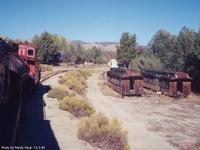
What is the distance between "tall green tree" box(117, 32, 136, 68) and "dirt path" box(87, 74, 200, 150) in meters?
36.9

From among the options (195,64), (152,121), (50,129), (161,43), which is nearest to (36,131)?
(50,129)

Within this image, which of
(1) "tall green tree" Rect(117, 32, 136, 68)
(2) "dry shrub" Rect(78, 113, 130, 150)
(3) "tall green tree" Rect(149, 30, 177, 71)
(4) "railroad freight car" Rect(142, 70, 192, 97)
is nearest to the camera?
(2) "dry shrub" Rect(78, 113, 130, 150)

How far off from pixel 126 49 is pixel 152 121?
48.5m

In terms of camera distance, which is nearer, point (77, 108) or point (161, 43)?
point (77, 108)

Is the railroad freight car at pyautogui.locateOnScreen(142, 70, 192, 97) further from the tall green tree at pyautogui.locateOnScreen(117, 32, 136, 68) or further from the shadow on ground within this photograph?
the tall green tree at pyautogui.locateOnScreen(117, 32, 136, 68)

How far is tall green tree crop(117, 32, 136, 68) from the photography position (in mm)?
67688

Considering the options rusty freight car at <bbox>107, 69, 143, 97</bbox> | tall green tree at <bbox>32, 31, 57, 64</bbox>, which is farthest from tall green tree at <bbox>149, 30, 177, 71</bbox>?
tall green tree at <bbox>32, 31, 57, 64</bbox>

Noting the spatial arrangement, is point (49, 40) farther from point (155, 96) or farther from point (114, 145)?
point (114, 145)

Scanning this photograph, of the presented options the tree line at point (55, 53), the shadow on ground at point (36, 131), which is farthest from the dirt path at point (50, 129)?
the tree line at point (55, 53)

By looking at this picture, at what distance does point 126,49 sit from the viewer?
6800 centimetres

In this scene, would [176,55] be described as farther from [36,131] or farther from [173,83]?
[36,131]

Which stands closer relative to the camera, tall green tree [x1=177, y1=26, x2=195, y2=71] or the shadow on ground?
the shadow on ground

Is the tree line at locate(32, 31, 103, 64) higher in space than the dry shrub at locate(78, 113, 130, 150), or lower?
higher

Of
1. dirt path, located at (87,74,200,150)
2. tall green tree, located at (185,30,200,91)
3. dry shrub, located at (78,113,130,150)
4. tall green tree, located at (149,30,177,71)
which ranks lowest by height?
dirt path, located at (87,74,200,150)
